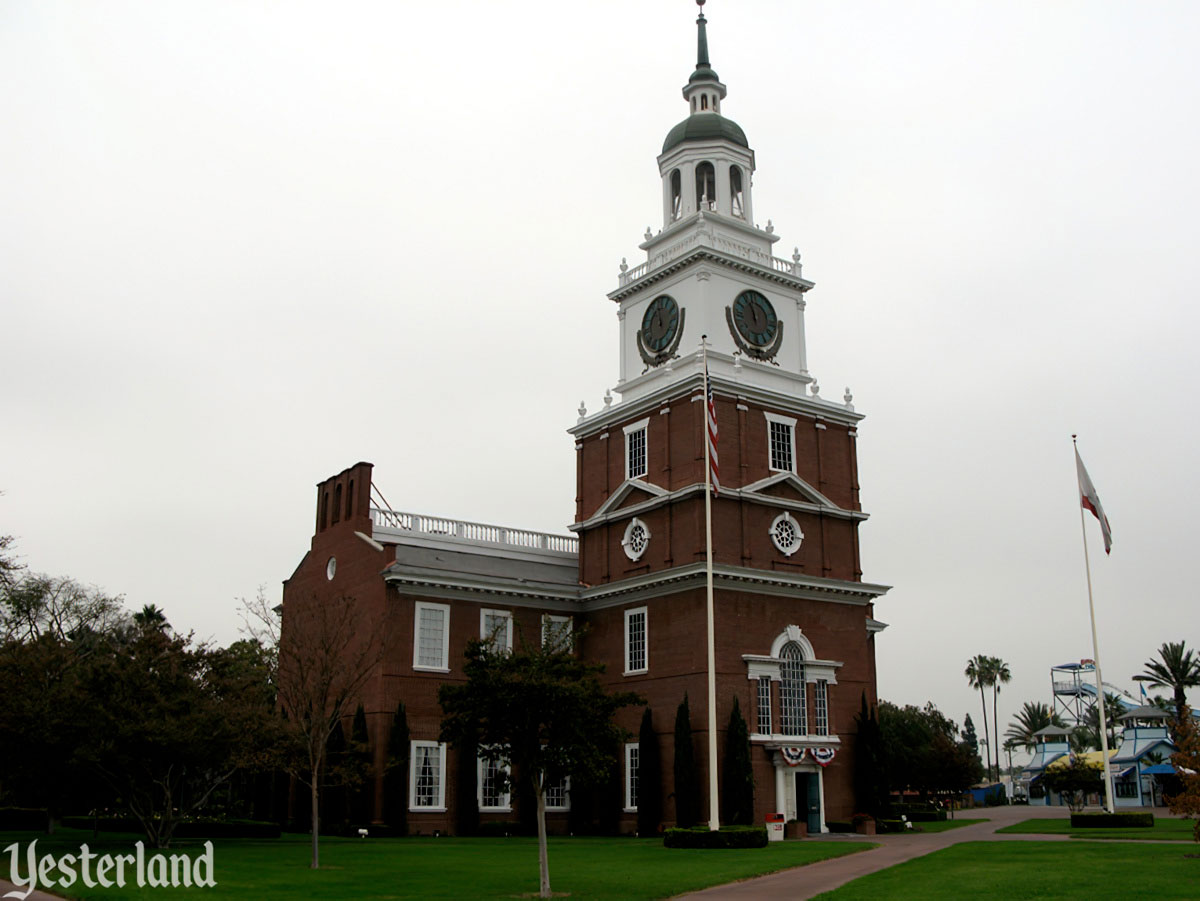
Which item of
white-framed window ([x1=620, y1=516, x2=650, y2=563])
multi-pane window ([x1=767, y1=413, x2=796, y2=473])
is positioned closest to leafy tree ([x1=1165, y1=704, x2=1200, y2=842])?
multi-pane window ([x1=767, y1=413, x2=796, y2=473])

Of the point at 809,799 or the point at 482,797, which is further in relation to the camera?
the point at 482,797

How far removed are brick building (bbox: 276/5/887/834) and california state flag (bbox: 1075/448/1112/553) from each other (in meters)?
8.60

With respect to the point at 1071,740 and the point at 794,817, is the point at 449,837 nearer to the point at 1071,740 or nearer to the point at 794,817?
the point at 794,817

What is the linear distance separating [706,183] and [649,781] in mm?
25463

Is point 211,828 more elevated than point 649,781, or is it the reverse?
point 649,781

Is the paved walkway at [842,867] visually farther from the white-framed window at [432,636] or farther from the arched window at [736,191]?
the arched window at [736,191]

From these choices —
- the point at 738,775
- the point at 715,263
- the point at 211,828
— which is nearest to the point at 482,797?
the point at 211,828

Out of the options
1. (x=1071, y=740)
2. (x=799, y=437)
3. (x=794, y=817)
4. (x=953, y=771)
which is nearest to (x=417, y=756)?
→ (x=794, y=817)

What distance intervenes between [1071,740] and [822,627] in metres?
70.2

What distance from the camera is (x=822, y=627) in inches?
1671

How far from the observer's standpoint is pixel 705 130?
48062 mm

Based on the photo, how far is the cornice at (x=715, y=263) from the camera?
4491cm

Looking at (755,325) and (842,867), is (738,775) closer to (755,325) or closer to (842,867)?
(842,867)

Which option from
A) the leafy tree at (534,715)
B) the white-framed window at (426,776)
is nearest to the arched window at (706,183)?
the white-framed window at (426,776)
